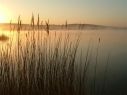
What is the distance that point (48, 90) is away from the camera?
3281 mm

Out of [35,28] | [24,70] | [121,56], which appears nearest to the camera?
[24,70]

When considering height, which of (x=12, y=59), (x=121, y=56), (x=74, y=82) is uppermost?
(x=12, y=59)

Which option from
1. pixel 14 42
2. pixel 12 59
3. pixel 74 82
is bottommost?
pixel 74 82

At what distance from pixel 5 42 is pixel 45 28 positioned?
727 mm

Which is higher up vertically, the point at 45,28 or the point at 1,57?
the point at 45,28

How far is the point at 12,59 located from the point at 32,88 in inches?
20.1

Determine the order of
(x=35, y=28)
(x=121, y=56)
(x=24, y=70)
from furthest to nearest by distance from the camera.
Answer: (x=121, y=56)
(x=35, y=28)
(x=24, y=70)

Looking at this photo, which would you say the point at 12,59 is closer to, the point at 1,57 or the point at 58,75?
the point at 1,57

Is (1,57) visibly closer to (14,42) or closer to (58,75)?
(14,42)

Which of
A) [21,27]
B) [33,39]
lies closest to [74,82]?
[33,39]

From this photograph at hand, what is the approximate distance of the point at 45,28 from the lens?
3.27m

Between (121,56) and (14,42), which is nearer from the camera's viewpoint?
(14,42)

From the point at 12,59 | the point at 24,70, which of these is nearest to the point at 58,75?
the point at 24,70

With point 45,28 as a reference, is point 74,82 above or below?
below
